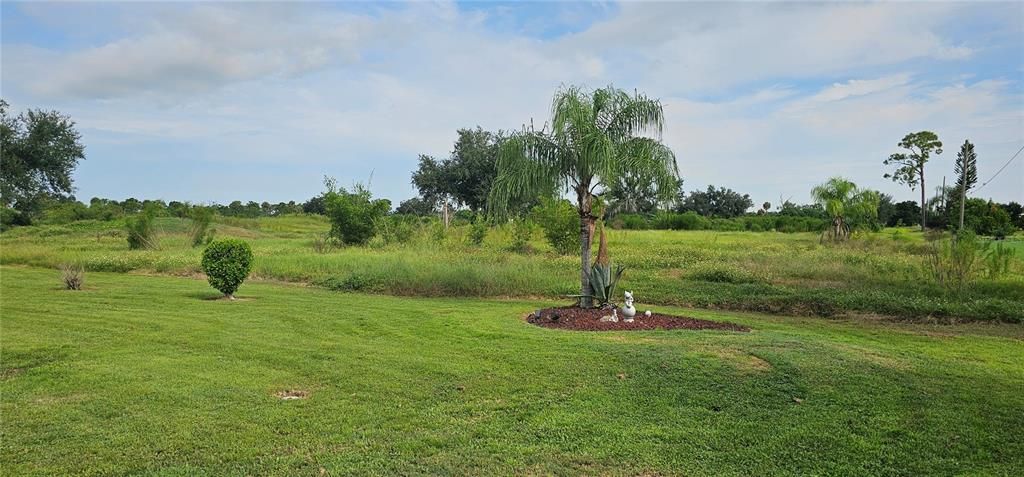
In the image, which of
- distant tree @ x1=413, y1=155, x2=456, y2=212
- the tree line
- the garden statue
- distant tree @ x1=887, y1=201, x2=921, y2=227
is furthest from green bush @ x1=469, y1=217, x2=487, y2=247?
distant tree @ x1=887, y1=201, x2=921, y2=227

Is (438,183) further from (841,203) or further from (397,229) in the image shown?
(841,203)

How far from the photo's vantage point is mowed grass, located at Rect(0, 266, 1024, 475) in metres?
3.85

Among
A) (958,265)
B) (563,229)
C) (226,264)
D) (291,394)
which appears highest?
(563,229)

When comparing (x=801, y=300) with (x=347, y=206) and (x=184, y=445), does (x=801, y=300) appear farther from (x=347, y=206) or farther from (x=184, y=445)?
(x=347, y=206)

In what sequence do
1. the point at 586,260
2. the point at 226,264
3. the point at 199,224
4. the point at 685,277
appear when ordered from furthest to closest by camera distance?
the point at 199,224 < the point at 685,277 < the point at 226,264 < the point at 586,260

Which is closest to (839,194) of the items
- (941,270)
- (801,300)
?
(941,270)

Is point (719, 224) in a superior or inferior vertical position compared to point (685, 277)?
superior

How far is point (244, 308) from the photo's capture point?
10.5 metres

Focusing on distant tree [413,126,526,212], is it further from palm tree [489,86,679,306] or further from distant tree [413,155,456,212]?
palm tree [489,86,679,306]

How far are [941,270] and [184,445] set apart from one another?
14.1 meters

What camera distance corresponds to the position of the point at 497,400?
5.14 metres

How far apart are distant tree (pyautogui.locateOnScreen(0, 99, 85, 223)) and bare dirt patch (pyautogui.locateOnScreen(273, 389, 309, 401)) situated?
32835 millimetres

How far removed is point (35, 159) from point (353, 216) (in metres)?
17.6

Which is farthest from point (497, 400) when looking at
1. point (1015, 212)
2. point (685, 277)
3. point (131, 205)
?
point (131, 205)
